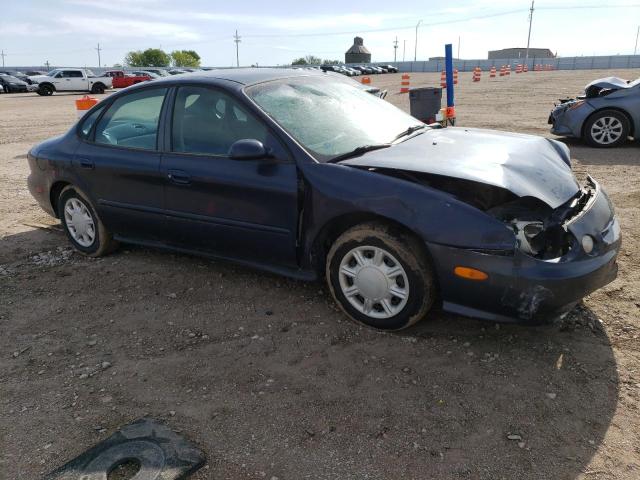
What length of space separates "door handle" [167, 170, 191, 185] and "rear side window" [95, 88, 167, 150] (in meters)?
0.31

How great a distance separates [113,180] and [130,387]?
203 cm

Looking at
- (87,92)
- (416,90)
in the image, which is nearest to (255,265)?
(416,90)

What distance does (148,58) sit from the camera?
116688mm

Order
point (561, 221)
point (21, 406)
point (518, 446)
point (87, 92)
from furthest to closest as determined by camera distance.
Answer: point (87, 92), point (561, 221), point (21, 406), point (518, 446)

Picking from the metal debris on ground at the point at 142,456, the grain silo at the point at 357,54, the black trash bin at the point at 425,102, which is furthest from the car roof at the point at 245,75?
the grain silo at the point at 357,54

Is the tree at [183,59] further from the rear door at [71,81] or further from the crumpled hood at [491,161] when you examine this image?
the crumpled hood at [491,161]

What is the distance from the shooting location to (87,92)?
1352 inches

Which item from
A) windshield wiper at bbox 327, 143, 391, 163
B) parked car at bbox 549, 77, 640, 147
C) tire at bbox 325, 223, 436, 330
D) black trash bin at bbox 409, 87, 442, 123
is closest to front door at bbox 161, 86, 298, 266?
windshield wiper at bbox 327, 143, 391, 163

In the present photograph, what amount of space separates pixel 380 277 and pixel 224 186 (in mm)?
1272

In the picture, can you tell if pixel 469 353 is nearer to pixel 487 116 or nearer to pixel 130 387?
pixel 130 387

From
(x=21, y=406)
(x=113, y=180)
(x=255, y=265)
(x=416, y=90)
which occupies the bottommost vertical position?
(x=21, y=406)

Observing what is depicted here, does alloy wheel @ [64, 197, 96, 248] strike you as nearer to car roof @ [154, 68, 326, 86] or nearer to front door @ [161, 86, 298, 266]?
front door @ [161, 86, 298, 266]

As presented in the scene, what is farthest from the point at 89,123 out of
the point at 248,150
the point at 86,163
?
the point at 248,150

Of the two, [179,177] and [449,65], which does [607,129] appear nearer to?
[449,65]
